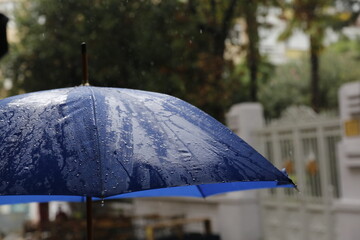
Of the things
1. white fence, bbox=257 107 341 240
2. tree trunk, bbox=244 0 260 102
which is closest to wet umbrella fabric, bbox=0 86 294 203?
white fence, bbox=257 107 341 240

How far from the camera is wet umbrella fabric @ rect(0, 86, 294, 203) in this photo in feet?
6.94

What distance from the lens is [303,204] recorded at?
890cm

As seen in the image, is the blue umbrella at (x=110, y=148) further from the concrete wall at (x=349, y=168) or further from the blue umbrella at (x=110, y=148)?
the concrete wall at (x=349, y=168)

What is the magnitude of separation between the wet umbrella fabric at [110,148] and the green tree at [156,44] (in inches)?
349

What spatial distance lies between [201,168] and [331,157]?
6.72 metres

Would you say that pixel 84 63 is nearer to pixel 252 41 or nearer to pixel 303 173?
pixel 303 173

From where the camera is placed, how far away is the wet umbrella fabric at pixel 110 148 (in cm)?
212

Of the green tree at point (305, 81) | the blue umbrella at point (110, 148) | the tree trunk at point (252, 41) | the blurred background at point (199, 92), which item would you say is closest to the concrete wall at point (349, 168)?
the blurred background at point (199, 92)

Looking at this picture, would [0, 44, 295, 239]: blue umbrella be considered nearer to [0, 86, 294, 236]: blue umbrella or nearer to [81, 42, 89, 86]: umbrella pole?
[0, 86, 294, 236]: blue umbrella

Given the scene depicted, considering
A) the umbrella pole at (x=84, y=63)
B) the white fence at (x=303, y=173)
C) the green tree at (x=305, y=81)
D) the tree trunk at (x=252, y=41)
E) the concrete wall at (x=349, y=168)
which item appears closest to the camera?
the umbrella pole at (x=84, y=63)

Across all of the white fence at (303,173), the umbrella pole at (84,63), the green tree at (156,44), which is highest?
the green tree at (156,44)

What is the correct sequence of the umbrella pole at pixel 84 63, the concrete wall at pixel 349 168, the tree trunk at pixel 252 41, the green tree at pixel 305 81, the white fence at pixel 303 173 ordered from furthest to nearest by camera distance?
the green tree at pixel 305 81 → the tree trunk at pixel 252 41 → the white fence at pixel 303 173 → the concrete wall at pixel 349 168 → the umbrella pole at pixel 84 63

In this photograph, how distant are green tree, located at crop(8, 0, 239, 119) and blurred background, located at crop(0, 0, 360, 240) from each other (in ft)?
0.07

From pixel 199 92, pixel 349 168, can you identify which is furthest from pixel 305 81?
pixel 349 168
